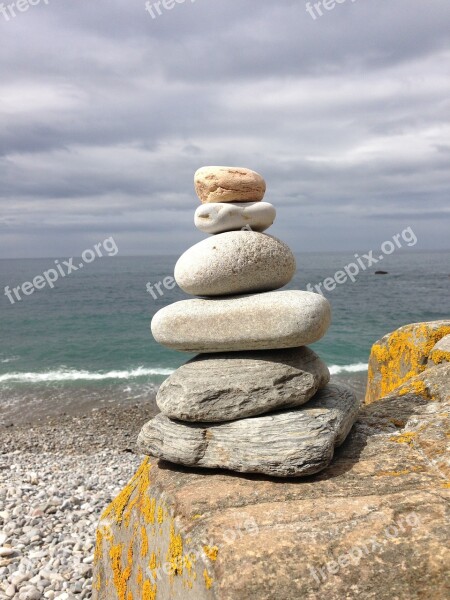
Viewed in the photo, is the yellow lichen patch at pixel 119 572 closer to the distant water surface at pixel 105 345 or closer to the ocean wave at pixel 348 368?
the distant water surface at pixel 105 345

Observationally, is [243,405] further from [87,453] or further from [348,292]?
[348,292]

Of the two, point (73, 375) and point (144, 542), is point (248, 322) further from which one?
point (73, 375)

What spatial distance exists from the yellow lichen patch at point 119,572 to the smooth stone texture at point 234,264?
114 inches

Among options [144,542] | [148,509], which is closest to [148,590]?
[144,542]

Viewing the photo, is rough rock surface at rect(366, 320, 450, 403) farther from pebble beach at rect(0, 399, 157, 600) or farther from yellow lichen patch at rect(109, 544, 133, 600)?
pebble beach at rect(0, 399, 157, 600)

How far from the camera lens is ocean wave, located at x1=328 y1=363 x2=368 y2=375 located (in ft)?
72.8

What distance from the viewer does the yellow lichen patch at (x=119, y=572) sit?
5.00m

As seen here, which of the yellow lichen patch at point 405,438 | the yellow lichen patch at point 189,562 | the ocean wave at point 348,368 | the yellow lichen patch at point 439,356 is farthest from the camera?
the ocean wave at point 348,368

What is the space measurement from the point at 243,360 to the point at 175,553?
79.2 inches

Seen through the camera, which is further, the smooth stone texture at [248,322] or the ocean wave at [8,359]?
the ocean wave at [8,359]

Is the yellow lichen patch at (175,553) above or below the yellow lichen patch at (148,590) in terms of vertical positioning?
above

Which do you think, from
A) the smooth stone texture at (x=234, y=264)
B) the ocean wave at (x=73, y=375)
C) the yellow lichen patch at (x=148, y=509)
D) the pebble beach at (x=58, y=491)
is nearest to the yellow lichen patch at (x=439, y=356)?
the smooth stone texture at (x=234, y=264)

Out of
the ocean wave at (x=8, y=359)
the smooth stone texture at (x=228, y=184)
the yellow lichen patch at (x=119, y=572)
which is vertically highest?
the smooth stone texture at (x=228, y=184)

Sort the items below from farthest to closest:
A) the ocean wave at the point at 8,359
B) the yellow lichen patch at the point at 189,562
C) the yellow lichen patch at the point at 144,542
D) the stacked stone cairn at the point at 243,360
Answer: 1. the ocean wave at the point at 8,359
2. the stacked stone cairn at the point at 243,360
3. the yellow lichen patch at the point at 144,542
4. the yellow lichen patch at the point at 189,562
